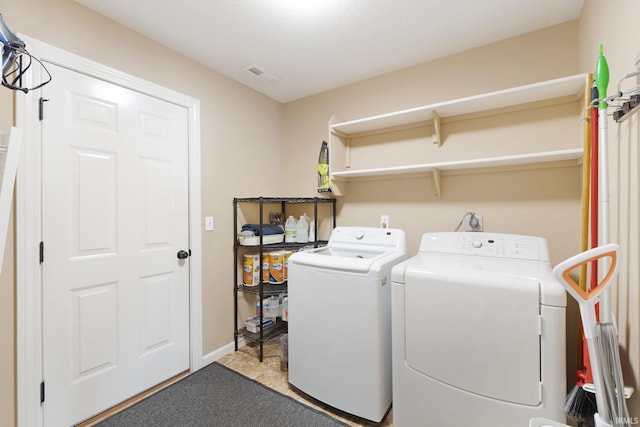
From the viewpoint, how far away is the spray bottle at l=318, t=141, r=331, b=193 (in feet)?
8.06

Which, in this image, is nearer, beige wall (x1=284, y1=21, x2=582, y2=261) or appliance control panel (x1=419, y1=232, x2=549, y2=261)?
appliance control panel (x1=419, y1=232, x2=549, y2=261)

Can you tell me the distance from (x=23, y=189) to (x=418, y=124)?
8.11 ft

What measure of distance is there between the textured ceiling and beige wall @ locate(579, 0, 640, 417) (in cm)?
58

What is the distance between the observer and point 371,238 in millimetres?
2119

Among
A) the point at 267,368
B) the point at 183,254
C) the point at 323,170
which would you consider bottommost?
the point at 267,368

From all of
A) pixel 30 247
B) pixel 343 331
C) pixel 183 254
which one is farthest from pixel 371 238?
pixel 30 247

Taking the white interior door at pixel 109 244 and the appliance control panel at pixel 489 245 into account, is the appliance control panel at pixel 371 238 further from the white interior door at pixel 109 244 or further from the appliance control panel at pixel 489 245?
the white interior door at pixel 109 244

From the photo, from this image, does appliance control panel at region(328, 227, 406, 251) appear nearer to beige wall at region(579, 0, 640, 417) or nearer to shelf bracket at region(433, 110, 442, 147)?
shelf bracket at region(433, 110, 442, 147)

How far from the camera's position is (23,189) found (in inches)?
55.4

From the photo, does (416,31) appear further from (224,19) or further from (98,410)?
(98,410)

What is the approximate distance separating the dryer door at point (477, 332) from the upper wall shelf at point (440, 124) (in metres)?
0.89

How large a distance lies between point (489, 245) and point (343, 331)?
989 mm

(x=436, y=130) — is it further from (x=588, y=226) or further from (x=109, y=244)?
(x=109, y=244)

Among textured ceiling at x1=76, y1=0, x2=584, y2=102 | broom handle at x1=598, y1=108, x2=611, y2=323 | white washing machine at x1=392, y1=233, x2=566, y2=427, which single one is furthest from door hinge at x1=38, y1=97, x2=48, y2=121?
broom handle at x1=598, y1=108, x2=611, y2=323
